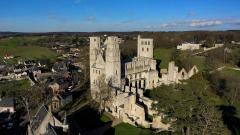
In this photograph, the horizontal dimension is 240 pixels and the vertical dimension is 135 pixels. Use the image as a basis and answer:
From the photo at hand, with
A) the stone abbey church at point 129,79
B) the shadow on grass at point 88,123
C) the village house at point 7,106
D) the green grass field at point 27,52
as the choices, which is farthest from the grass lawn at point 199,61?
the green grass field at point 27,52

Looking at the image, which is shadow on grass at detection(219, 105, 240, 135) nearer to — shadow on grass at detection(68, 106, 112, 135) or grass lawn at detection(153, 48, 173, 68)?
shadow on grass at detection(68, 106, 112, 135)

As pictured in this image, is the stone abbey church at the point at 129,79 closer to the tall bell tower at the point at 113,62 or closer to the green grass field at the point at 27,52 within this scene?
the tall bell tower at the point at 113,62

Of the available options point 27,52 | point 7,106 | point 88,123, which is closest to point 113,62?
point 88,123

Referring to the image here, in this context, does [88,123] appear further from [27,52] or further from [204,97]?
[27,52]

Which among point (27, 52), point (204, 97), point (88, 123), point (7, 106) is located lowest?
point (7, 106)

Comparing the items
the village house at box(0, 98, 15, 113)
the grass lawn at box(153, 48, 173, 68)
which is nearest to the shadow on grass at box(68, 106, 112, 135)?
the village house at box(0, 98, 15, 113)
